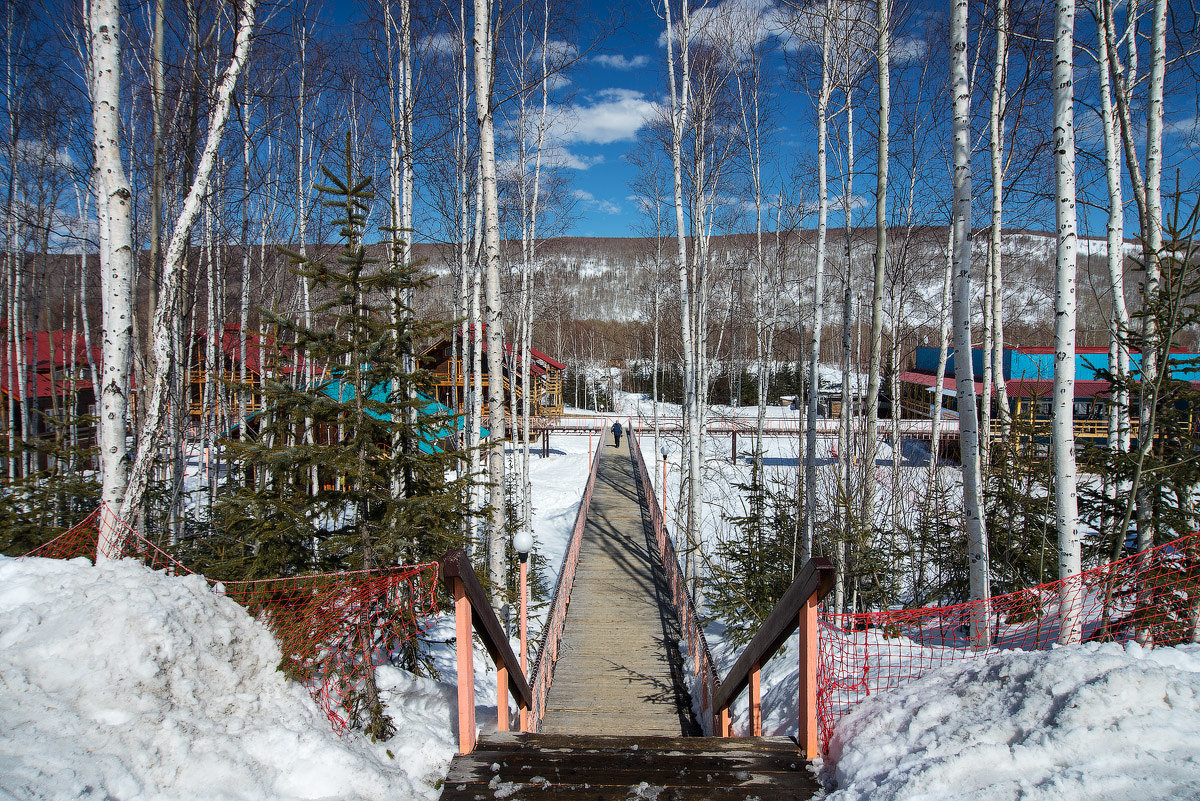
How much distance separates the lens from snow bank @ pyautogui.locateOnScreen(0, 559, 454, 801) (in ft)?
6.79

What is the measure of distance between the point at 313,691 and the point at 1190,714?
3.86m

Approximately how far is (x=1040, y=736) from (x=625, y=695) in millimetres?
4963

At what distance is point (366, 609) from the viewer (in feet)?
11.0

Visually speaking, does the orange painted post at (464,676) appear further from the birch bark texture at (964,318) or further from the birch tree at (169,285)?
the birch bark texture at (964,318)

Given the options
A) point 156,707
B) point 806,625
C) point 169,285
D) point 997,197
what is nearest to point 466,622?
point 156,707

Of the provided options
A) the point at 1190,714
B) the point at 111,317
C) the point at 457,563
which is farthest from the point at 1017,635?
the point at 111,317

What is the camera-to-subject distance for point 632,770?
264 centimetres

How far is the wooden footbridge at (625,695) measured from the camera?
254 centimetres

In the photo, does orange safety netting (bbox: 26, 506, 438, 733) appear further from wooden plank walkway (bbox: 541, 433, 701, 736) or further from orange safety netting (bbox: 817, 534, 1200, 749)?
orange safety netting (bbox: 817, 534, 1200, 749)

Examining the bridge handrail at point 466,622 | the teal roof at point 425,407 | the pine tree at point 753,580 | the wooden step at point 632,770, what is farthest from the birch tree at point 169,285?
the pine tree at point 753,580

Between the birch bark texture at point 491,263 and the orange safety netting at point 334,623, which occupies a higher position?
the birch bark texture at point 491,263

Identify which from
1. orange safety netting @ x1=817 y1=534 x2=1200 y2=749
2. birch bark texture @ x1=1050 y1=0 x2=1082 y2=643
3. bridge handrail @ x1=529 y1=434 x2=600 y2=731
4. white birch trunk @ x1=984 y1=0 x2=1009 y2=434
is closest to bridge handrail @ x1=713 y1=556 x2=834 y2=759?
orange safety netting @ x1=817 y1=534 x2=1200 y2=749

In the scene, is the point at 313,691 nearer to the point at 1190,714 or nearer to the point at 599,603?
the point at 1190,714

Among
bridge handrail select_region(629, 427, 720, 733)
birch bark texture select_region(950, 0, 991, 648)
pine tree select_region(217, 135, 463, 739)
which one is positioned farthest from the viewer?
bridge handrail select_region(629, 427, 720, 733)
